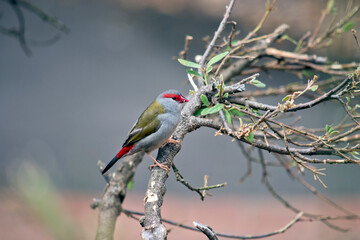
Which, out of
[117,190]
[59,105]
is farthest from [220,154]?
[117,190]

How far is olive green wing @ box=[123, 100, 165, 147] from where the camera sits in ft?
10.8

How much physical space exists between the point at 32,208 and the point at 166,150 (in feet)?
6.70

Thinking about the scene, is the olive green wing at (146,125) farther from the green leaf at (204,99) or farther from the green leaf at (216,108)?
the green leaf at (216,108)

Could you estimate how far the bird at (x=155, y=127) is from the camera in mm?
3148

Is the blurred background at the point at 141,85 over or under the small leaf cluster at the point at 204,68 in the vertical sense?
over

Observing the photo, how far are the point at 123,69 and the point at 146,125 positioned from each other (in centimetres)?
616

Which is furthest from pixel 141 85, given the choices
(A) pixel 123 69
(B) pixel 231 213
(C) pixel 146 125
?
(C) pixel 146 125

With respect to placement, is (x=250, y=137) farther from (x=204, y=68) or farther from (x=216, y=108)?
(x=204, y=68)

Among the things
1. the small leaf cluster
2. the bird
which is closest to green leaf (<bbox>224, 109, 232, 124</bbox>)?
the small leaf cluster

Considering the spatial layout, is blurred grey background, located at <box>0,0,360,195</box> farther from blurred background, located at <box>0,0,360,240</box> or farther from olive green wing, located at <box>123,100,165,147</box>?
olive green wing, located at <box>123,100,165,147</box>

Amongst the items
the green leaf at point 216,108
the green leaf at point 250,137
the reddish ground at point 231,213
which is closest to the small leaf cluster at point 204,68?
the green leaf at point 216,108

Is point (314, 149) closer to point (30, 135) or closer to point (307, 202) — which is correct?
point (307, 202)

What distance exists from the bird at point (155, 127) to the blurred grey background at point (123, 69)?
4624mm

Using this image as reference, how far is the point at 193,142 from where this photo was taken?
28.8 ft
